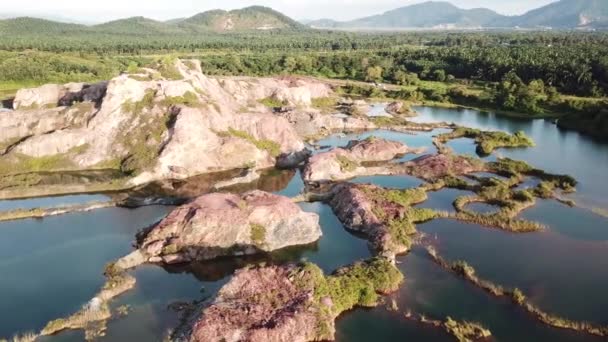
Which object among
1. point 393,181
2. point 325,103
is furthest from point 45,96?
point 393,181

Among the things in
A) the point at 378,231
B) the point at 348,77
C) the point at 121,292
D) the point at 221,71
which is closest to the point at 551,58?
the point at 348,77

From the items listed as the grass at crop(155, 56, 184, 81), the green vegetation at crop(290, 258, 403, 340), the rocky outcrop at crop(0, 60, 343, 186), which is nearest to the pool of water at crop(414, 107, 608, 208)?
the green vegetation at crop(290, 258, 403, 340)

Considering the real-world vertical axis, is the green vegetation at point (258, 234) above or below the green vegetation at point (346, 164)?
below

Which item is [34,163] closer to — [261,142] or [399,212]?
[261,142]

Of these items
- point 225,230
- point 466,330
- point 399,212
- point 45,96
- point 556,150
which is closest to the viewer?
point 466,330

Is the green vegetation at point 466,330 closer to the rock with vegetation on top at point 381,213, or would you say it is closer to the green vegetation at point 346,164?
the rock with vegetation on top at point 381,213

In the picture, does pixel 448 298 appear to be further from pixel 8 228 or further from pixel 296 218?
pixel 8 228

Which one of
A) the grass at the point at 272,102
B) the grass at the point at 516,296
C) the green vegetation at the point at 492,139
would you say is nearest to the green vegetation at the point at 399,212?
the grass at the point at 516,296
